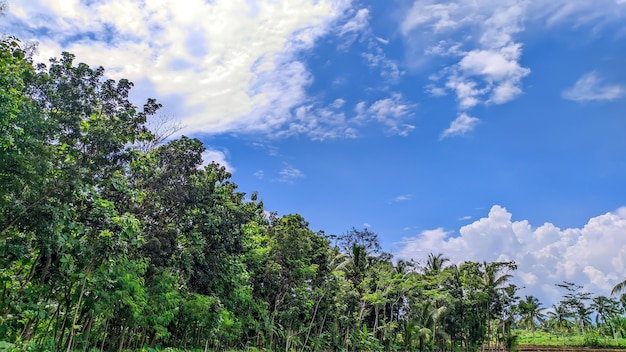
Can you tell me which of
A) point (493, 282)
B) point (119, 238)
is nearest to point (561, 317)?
point (493, 282)

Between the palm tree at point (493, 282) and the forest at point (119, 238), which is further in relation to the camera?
the palm tree at point (493, 282)

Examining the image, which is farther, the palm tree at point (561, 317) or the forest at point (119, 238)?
the palm tree at point (561, 317)

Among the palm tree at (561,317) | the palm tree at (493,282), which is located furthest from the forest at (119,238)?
the palm tree at (561,317)

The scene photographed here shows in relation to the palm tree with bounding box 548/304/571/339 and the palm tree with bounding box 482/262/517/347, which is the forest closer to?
the palm tree with bounding box 482/262/517/347

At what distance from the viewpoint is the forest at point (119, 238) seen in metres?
9.10

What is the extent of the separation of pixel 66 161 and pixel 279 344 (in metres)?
20.4

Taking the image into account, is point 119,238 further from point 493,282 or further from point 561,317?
point 561,317

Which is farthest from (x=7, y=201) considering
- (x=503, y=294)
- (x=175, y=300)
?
(x=503, y=294)

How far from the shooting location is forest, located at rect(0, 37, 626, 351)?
910 cm

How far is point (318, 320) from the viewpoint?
2775cm

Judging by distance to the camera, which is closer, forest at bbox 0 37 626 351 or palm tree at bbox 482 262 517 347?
forest at bbox 0 37 626 351

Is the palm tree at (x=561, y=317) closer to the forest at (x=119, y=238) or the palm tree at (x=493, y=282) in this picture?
the palm tree at (x=493, y=282)

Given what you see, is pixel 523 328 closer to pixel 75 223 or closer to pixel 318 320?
pixel 318 320

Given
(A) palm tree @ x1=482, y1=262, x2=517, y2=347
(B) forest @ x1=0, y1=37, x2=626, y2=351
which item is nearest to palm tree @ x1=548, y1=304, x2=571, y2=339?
(A) palm tree @ x1=482, y1=262, x2=517, y2=347
